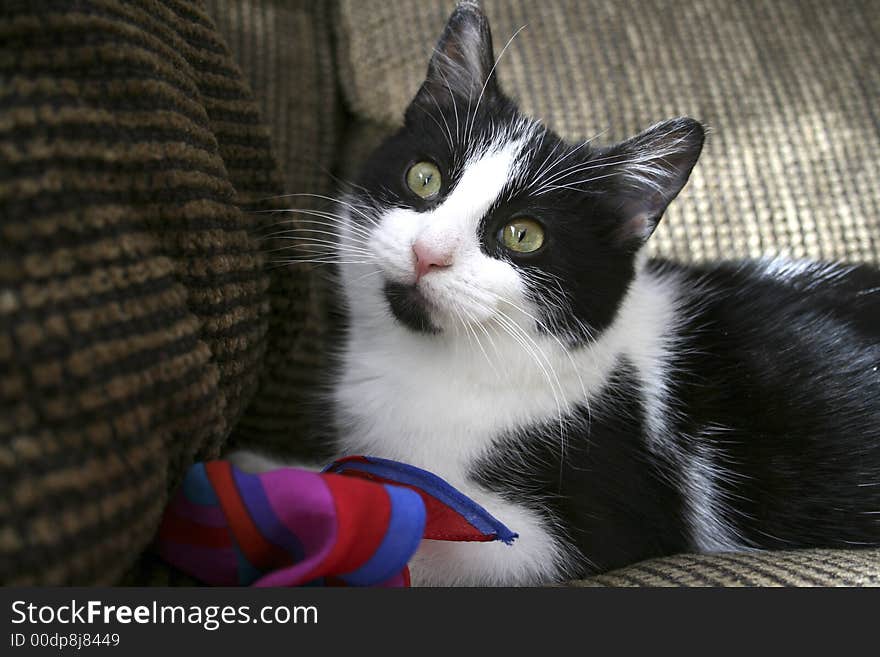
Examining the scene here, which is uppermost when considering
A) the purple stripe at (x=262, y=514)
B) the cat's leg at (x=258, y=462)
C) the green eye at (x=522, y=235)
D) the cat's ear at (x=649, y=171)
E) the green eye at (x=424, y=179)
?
the cat's ear at (x=649, y=171)

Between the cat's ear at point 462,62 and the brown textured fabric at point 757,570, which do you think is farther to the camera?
the cat's ear at point 462,62

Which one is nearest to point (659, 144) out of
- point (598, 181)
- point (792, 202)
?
point (598, 181)

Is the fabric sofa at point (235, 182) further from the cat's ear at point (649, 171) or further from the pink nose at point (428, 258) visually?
the cat's ear at point (649, 171)

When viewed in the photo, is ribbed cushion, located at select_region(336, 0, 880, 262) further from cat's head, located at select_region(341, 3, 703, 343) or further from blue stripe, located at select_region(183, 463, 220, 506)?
blue stripe, located at select_region(183, 463, 220, 506)

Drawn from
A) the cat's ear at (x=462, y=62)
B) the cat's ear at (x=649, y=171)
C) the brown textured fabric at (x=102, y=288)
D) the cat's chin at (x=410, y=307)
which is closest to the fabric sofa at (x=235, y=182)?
the brown textured fabric at (x=102, y=288)

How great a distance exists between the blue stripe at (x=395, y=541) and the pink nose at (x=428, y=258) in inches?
10.6

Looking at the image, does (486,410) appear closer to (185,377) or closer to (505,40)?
(185,377)

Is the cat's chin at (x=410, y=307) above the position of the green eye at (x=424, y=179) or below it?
below

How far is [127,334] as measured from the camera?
505 mm

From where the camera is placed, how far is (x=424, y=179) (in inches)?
35.0

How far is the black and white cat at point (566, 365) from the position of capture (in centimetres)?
82

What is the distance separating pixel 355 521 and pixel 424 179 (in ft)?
1.56

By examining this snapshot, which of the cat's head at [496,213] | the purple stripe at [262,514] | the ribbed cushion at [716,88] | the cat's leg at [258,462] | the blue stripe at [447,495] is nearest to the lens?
the purple stripe at [262,514]

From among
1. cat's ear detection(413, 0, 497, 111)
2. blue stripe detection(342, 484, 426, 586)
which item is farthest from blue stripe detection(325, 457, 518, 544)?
cat's ear detection(413, 0, 497, 111)
